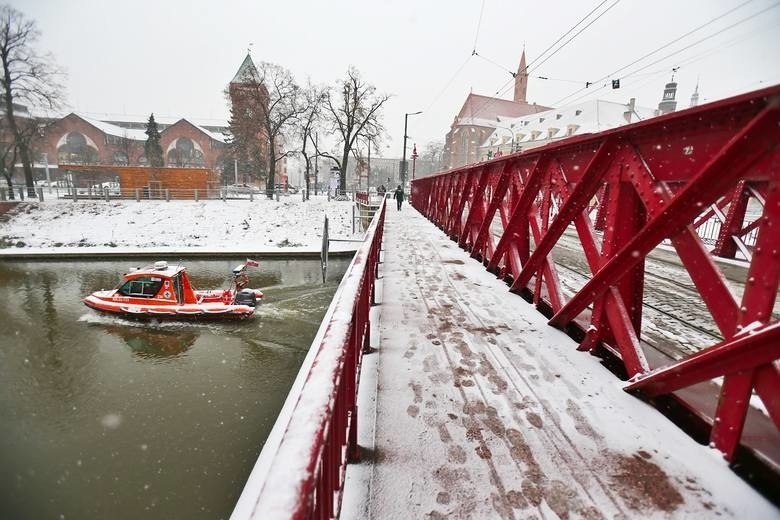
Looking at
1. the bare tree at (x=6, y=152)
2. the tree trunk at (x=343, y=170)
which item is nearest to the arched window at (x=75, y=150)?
the bare tree at (x=6, y=152)

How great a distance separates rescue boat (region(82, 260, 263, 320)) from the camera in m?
12.6

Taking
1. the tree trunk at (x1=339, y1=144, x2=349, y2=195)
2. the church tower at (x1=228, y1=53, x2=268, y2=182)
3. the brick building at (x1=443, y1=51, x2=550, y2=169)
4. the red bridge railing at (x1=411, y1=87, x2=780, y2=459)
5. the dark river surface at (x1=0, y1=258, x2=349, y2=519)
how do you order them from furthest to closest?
the brick building at (x1=443, y1=51, x2=550, y2=169) → the tree trunk at (x1=339, y1=144, x2=349, y2=195) → the church tower at (x1=228, y1=53, x2=268, y2=182) → the dark river surface at (x1=0, y1=258, x2=349, y2=519) → the red bridge railing at (x1=411, y1=87, x2=780, y2=459)

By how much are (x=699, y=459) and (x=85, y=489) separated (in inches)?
319

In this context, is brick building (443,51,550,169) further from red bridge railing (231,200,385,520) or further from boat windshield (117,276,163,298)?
red bridge railing (231,200,385,520)

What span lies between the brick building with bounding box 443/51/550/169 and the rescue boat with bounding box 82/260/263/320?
3161 inches

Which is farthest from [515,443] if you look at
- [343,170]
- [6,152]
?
[6,152]

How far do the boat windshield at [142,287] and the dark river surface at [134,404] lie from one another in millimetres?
1051

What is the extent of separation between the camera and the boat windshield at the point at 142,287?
13078 mm

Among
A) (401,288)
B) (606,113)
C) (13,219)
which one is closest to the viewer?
(401,288)

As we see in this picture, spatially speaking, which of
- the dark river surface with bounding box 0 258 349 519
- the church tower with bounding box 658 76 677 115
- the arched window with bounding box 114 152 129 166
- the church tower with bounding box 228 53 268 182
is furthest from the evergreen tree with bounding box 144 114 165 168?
the church tower with bounding box 658 76 677 115

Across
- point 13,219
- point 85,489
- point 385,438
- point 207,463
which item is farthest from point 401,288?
point 13,219

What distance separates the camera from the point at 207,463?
6328 mm

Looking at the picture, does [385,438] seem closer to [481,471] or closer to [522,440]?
[481,471]

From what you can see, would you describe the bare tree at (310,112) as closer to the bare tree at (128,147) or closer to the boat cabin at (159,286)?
the boat cabin at (159,286)
